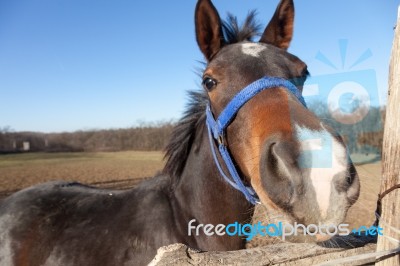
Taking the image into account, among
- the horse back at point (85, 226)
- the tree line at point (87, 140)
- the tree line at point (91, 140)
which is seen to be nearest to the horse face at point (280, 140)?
the horse back at point (85, 226)

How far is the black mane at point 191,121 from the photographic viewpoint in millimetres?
2645

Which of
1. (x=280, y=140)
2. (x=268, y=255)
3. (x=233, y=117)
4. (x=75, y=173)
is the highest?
(x=233, y=117)

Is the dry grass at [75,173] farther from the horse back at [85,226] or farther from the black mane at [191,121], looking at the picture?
the black mane at [191,121]

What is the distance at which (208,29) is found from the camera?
8.04 ft

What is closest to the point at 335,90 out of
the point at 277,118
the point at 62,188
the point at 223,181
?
the point at 277,118

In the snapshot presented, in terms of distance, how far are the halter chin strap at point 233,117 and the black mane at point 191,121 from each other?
0.41 m

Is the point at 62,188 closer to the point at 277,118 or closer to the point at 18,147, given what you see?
the point at 277,118

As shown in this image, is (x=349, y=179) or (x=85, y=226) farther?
(x=85, y=226)

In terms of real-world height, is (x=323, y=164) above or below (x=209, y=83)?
below

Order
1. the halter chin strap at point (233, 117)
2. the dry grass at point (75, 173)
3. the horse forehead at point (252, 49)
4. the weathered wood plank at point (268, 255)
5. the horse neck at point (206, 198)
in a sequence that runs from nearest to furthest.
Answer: the weathered wood plank at point (268, 255) → the halter chin strap at point (233, 117) → the horse forehead at point (252, 49) → the horse neck at point (206, 198) → the dry grass at point (75, 173)

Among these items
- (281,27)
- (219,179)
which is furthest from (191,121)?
(281,27)

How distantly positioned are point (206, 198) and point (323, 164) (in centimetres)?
125

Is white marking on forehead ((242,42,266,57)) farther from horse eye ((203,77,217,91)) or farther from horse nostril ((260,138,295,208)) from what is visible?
horse nostril ((260,138,295,208))

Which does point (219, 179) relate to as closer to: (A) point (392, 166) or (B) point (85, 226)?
(A) point (392, 166)
